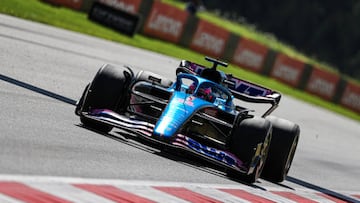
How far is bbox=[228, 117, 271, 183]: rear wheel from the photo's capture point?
10031mm

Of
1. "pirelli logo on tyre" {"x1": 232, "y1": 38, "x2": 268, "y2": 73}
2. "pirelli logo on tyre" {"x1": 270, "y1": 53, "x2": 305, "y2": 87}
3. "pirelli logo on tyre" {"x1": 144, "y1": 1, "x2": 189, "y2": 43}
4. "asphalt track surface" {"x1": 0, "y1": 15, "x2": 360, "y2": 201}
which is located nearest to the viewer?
"asphalt track surface" {"x1": 0, "y1": 15, "x2": 360, "y2": 201}

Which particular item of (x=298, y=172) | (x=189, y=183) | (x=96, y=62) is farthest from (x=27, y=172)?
(x=96, y=62)

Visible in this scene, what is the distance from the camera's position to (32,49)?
17094 mm

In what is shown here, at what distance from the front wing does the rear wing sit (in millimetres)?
1490

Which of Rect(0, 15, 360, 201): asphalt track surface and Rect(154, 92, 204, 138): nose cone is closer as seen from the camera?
Rect(0, 15, 360, 201): asphalt track surface

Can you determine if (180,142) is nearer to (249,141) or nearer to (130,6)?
(249,141)

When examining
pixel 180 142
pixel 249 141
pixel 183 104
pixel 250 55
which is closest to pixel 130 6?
pixel 250 55

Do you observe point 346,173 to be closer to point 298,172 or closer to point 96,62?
point 298,172

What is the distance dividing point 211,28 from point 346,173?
20792mm

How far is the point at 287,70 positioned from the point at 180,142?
30.0 metres

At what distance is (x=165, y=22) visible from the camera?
33.7m

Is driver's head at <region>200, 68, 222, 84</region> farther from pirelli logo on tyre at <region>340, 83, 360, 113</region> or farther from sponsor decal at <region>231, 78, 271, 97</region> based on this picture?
pirelli logo on tyre at <region>340, 83, 360, 113</region>

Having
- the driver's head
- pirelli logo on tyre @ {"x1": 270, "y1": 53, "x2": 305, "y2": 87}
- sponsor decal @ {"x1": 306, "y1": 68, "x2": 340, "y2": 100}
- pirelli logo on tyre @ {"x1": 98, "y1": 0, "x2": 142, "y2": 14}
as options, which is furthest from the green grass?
the driver's head

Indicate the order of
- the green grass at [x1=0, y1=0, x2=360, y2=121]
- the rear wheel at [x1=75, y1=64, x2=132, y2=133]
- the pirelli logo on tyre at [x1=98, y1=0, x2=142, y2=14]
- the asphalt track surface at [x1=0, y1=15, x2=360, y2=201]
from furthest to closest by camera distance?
the pirelli logo on tyre at [x1=98, y1=0, x2=142, y2=14]
the green grass at [x1=0, y1=0, x2=360, y2=121]
the rear wheel at [x1=75, y1=64, x2=132, y2=133]
the asphalt track surface at [x1=0, y1=15, x2=360, y2=201]
